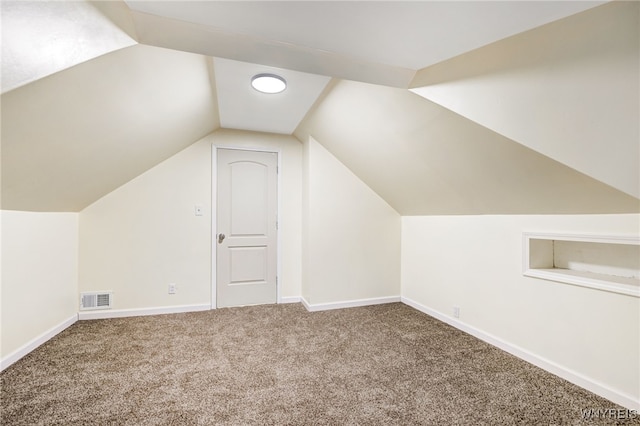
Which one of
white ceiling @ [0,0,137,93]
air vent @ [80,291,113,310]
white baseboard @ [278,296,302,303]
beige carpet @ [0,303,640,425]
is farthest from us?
white baseboard @ [278,296,302,303]

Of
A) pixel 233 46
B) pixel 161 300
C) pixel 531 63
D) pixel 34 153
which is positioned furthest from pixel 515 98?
pixel 161 300

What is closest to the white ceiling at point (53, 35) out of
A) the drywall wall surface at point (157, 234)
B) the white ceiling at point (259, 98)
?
the white ceiling at point (259, 98)

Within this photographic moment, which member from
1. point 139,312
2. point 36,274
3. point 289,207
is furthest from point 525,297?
point 36,274

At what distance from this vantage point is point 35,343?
2.51 metres

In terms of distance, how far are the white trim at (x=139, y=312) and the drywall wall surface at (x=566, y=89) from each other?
3.31 m

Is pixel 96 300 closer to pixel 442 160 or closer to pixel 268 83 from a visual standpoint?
pixel 268 83

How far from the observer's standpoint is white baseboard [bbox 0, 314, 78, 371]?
221 cm

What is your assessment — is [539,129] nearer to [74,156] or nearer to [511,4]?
[511,4]

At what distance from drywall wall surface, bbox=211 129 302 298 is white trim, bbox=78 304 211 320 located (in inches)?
41.3

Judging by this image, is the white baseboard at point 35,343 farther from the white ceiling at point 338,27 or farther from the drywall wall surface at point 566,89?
the drywall wall surface at point 566,89

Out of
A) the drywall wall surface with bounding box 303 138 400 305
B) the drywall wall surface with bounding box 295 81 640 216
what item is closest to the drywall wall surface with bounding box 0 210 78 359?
the drywall wall surface with bounding box 303 138 400 305

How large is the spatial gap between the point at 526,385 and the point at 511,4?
2267 millimetres

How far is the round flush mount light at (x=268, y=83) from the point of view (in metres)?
2.23

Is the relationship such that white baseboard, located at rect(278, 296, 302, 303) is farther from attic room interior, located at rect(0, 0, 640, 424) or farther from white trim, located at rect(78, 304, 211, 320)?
white trim, located at rect(78, 304, 211, 320)
